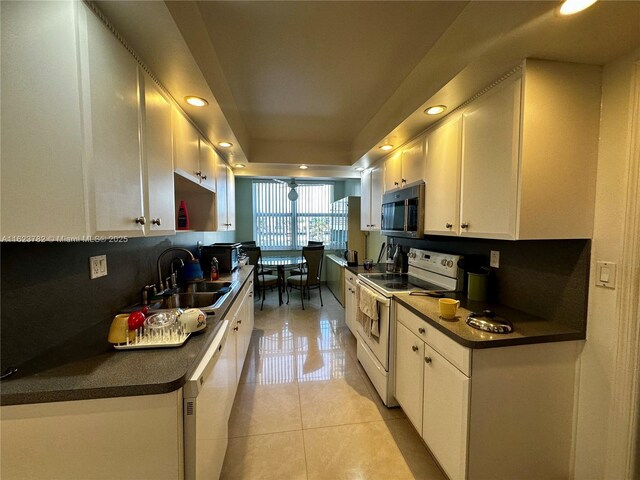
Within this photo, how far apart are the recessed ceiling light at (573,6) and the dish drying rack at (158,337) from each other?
1994 millimetres

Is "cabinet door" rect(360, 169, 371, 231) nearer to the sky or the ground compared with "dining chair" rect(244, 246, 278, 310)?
nearer to the sky

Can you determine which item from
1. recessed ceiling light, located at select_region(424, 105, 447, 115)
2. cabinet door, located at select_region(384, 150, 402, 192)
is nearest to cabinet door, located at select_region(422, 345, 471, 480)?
recessed ceiling light, located at select_region(424, 105, 447, 115)

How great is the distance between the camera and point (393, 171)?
8.90 ft

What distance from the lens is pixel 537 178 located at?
124 centimetres

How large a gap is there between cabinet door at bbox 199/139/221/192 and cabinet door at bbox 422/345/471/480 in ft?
7.29

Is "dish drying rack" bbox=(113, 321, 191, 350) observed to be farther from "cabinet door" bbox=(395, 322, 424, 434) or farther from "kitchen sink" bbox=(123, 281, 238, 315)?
"cabinet door" bbox=(395, 322, 424, 434)

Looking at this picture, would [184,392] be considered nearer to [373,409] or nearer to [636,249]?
[373,409]

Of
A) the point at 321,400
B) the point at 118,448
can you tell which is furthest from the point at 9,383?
the point at 321,400

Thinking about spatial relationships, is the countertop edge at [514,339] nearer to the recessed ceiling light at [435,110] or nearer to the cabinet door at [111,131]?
the recessed ceiling light at [435,110]

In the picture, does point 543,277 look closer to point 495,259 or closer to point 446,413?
point 495,259

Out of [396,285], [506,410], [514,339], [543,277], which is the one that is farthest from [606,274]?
[396,285]

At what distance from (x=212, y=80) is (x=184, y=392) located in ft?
5.59

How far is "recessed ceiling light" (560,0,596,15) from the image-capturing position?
34.9 inches

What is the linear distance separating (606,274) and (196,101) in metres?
2.45
